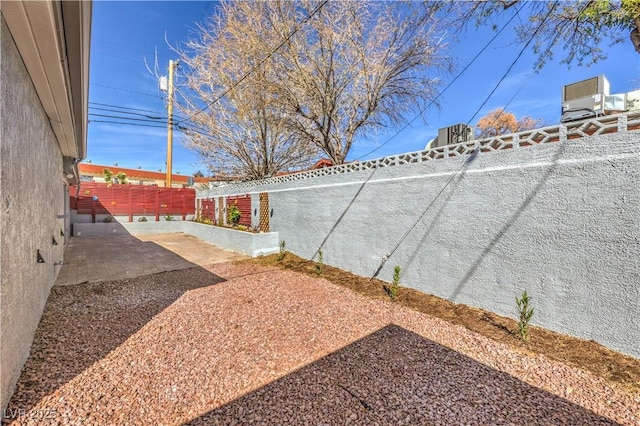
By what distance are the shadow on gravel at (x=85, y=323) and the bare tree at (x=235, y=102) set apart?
7152 millimetres

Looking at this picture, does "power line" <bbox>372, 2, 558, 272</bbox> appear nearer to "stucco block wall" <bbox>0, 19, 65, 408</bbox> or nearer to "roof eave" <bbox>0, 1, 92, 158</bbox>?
"roof eave" <bbox>0, 1, 92, 158</bbox>

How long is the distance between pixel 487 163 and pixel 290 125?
7.91 meters

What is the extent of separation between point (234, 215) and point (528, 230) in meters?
9.80

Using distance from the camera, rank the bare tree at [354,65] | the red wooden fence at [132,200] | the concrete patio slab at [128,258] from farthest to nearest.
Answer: the red wooden fence at [132,200], the bare tree at [354,65], the concrete patio slab at [128,258]

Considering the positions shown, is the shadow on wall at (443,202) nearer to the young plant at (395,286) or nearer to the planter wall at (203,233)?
the young plant at (395,286)

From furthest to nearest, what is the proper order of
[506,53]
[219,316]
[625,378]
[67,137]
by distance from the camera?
[506,53] → [67,137] → [219,316] → [625,378]

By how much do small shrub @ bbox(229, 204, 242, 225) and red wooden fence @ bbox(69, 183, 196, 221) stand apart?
6507 millimetres

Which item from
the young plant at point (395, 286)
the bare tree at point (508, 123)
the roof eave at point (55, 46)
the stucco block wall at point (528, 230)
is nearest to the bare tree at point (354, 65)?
the stucco block wall at point (528, 230)

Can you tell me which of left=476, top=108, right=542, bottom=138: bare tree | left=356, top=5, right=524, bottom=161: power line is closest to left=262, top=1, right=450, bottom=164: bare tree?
left=356, top=5, right=524, bottom=161: power line

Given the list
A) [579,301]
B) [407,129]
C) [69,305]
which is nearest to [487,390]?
[579,301]

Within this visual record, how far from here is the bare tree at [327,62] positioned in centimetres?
836

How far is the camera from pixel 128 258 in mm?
8289

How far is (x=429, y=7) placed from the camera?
6.75 metres

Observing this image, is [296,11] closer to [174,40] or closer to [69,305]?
[174,40]
